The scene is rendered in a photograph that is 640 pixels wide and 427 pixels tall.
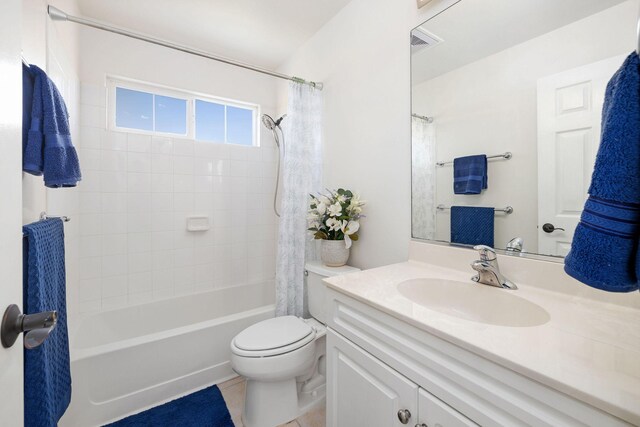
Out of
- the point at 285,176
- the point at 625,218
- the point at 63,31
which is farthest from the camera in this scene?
the point at 285,176

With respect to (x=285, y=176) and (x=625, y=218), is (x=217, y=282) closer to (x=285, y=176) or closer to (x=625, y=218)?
(x=285, y=176)

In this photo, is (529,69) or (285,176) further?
(285,176)

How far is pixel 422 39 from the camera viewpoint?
4.25 feet

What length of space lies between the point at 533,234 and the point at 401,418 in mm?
767

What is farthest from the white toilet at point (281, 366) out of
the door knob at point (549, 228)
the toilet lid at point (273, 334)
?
the door knob at point (549, 228)

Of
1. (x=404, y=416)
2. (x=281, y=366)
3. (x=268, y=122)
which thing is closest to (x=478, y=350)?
(x=404, y=416)

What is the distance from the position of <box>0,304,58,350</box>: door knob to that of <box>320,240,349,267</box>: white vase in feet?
4.21

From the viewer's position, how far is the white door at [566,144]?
83cm

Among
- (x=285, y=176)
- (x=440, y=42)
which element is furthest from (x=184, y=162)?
(x=440, y=42)

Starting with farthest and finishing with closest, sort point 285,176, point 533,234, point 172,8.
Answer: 1. point 285,176
2. point 172,8
3. point 533,234

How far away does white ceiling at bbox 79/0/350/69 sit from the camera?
1.70m

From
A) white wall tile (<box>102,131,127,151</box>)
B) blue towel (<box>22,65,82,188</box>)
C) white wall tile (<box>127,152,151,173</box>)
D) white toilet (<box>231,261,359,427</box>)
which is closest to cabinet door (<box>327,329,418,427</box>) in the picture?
white toilet (<box>231,261,359,427</box>)

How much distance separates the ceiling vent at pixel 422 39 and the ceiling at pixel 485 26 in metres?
0.01

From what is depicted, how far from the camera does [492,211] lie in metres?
1.08
